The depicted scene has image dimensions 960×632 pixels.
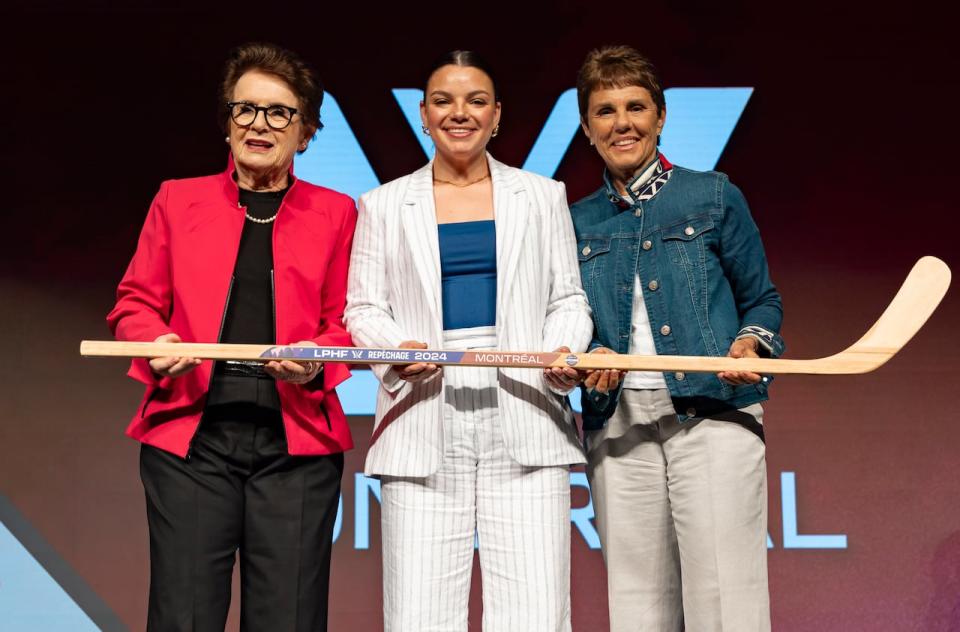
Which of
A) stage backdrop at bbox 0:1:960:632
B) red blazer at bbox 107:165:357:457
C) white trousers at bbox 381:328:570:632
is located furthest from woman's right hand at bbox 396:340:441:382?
stage backdrop at bbox 0:1:960:632

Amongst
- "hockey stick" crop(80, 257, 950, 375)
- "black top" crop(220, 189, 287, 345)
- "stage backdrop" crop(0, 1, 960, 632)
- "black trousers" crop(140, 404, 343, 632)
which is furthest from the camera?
"stage backdrop" crop(0, 1, 960, 632)

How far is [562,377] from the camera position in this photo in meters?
2.31

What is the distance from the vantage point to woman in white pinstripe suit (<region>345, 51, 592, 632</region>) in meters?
2.28

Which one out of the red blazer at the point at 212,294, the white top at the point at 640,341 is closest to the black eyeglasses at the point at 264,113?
the red blazer at the point at 212,294

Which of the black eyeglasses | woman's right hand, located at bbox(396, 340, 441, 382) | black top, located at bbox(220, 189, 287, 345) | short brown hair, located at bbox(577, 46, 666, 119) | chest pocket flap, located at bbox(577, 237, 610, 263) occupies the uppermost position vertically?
short brown hair, located at bbox(577, 46, 666, 119)

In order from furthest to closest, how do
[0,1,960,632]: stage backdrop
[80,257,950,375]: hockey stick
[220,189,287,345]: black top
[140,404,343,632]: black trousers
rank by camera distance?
[0,1,960,632]: stage backdrop
[220,189,287,345]: black top
[140,404,343,632]: black trousers
[80,257,950,375]: hockey stick

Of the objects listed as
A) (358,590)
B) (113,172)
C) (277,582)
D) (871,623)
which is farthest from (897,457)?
(113,172)

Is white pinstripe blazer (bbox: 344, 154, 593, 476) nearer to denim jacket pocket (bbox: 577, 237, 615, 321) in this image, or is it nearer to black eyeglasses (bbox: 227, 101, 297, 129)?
denim jacket pocket (bbox: 577, 237, 615, 321)

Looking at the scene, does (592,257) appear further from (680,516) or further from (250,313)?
(250,313)

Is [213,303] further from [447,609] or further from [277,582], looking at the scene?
[447,609]

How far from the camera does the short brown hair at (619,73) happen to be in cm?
255

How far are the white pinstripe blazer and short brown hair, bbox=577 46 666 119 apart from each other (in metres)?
0.30

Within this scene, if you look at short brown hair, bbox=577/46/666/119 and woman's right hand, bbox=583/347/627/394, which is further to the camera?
short brown hair, bbox=577/46/666/119

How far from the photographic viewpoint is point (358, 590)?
379cm
